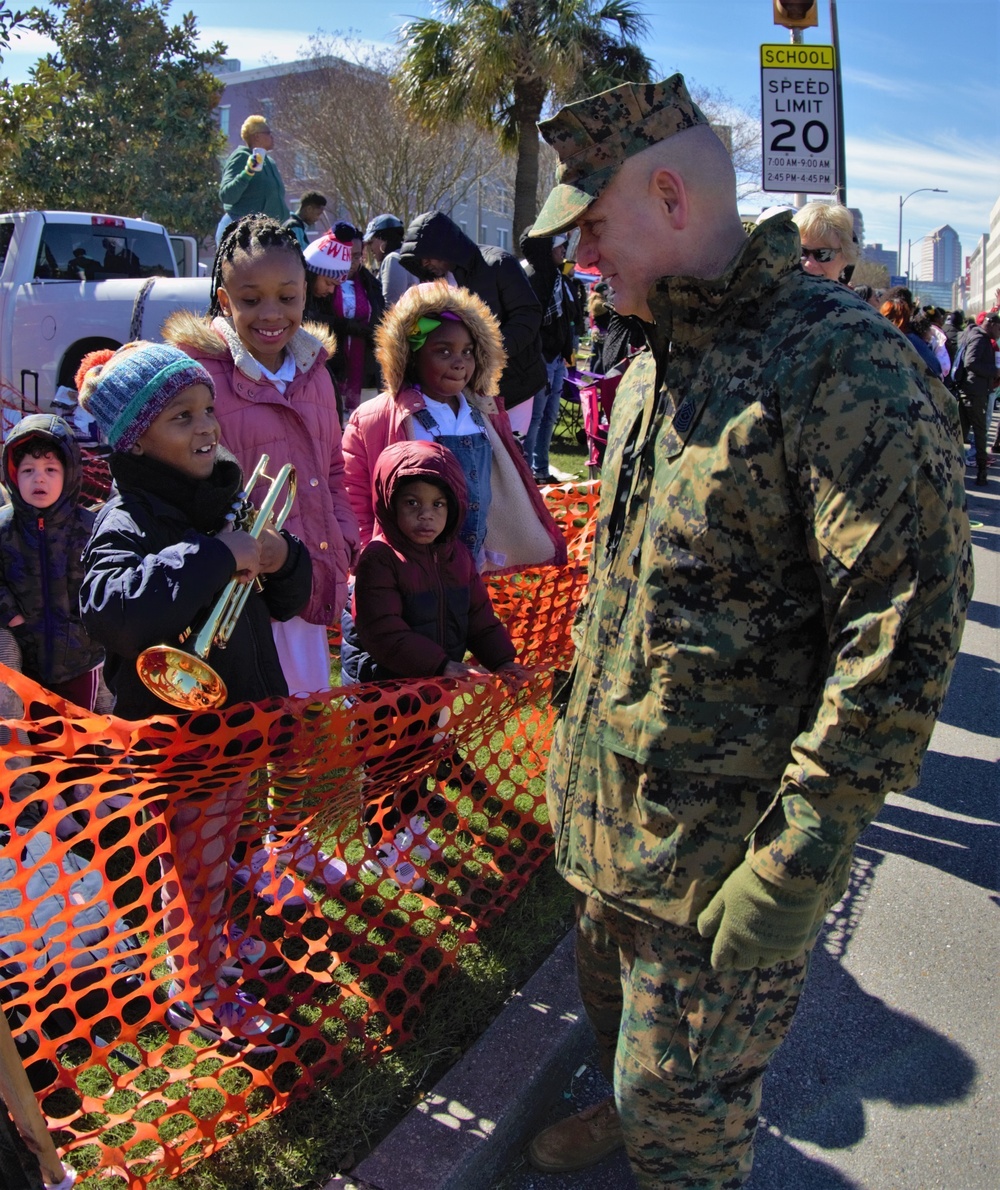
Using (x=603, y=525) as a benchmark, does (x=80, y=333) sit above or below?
above

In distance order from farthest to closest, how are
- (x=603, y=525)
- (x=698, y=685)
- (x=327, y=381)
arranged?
(x=327, y=381), (x=603, y=525), (x=698, y=685)

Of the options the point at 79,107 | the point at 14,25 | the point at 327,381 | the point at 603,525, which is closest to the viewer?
the point at 603,525

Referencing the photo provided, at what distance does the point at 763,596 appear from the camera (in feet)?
5.58

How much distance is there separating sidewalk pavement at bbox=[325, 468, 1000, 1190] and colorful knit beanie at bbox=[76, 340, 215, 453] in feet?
6.10

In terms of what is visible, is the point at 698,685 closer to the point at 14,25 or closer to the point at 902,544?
the point at 902,544

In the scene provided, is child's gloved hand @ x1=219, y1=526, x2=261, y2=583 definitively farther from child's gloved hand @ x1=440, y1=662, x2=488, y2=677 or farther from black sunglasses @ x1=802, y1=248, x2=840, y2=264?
black sunglasses @ x1=802, y1=248, x2=840, y2=264

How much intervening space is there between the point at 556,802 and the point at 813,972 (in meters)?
1.71

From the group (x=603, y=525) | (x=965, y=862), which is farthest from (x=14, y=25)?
(x=965, y=862)

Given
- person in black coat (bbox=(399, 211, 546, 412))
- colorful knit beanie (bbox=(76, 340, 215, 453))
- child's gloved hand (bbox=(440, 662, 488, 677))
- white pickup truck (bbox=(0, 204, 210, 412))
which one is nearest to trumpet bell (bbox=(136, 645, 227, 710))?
colorful knit beanie (bbox=(76, 340, 215, 453))

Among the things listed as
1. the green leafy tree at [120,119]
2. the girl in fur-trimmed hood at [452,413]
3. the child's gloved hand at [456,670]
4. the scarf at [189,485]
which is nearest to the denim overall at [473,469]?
the girl in fur-trimmed hood at [452,413]

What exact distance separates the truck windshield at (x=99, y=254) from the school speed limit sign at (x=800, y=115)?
7037 mm

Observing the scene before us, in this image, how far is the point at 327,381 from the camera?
139 inches

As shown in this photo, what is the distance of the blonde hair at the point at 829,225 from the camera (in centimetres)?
473

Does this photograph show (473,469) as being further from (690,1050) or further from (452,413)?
(690,1050)
